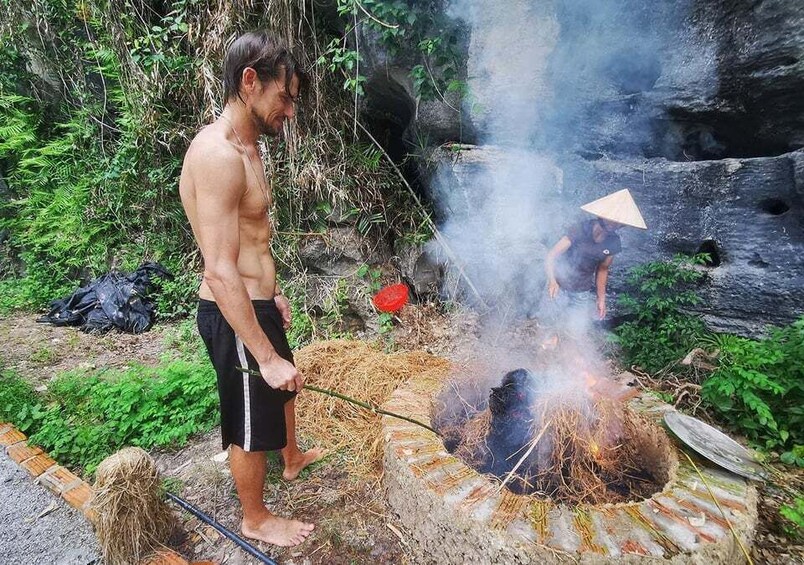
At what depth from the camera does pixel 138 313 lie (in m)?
5.95

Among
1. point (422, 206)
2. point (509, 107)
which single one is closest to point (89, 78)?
point (422, 206)

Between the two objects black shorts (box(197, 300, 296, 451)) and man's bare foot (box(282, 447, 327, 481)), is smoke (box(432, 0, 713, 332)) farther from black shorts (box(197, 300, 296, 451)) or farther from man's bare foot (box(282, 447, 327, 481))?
black shorts (box(197, 300, 296, 451))

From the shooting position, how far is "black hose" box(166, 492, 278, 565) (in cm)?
219

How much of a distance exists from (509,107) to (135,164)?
6.07m

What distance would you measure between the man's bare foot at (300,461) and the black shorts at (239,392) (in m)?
0.85

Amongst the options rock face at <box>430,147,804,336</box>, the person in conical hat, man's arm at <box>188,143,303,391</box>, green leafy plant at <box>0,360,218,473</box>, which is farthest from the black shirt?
green leafy plant at <box>0,360,218,473</box>

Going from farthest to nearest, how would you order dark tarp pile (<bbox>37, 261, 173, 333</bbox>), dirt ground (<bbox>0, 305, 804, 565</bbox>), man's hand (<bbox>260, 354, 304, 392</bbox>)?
dark tarp pile (<bbox>37, 261, 173, 333</bbox>) → dirt ground (<bbox>0, 305, 804, 565</bbox>) → man's hand (<bbox>260, 354, 304, 392</bbox>)

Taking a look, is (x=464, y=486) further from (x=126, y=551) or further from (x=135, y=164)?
(x=135, y=164)

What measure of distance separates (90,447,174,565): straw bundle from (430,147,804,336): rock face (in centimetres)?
416

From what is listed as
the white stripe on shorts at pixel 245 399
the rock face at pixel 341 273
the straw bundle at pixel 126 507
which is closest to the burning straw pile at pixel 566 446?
the white stripe on shorts at pixel 245 399

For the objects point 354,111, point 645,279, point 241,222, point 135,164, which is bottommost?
point 645,279

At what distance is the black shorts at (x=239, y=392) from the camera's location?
2125 mm

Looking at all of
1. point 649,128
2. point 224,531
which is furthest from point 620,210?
point 224,531

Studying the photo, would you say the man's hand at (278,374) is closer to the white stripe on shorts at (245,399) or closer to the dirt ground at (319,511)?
the white stripe on shorts at (245,399)
